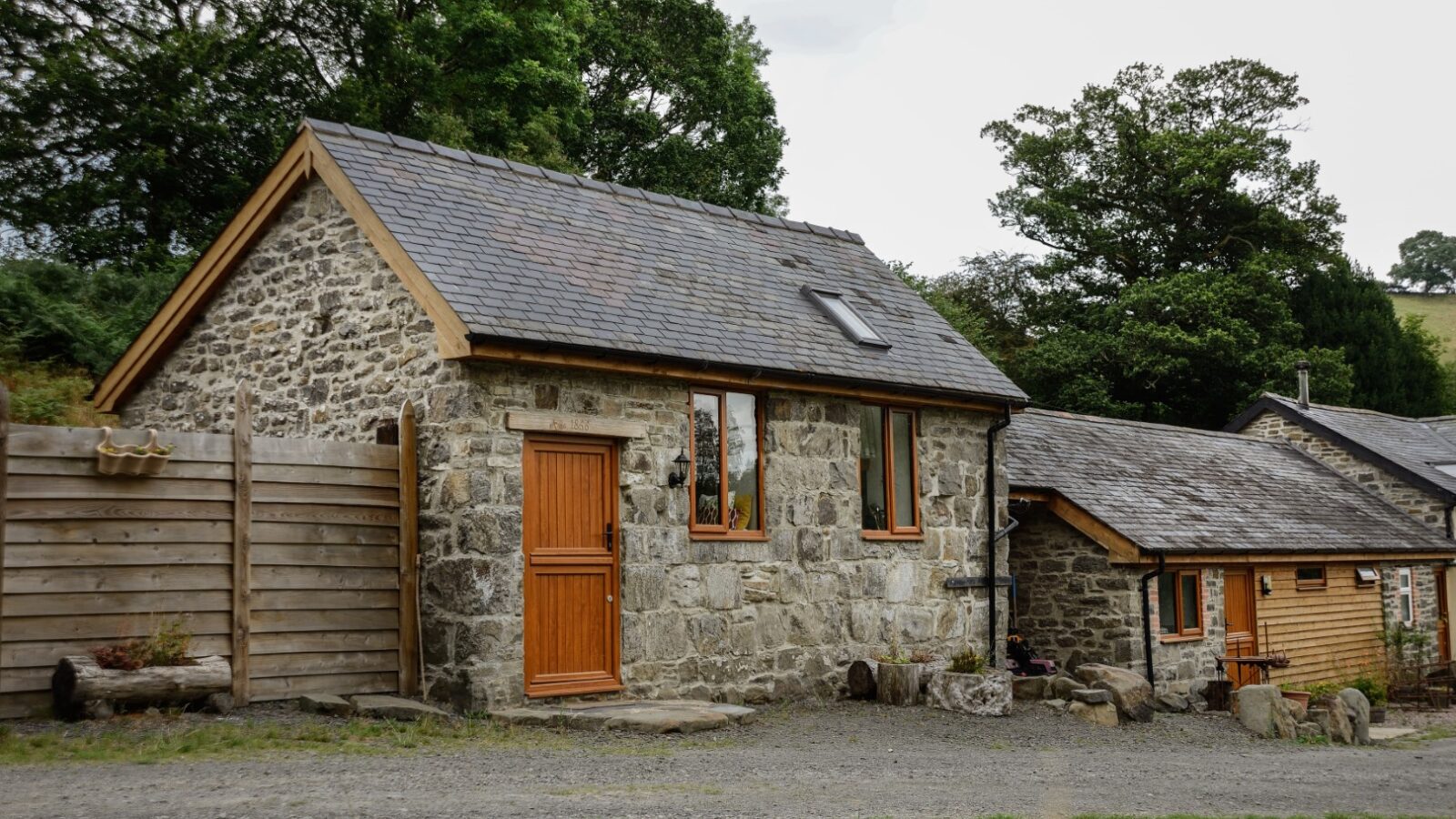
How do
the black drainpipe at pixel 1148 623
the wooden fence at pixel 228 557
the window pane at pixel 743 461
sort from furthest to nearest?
the black drainpipe at pixel 1148 623
the window pane at pixel 743 461
the wooden fence at pixel 228 557

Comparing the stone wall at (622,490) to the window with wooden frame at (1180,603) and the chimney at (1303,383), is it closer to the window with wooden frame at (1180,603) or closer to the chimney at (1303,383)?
the window with wooden frame at (1180,603)

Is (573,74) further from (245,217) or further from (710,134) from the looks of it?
(245,217)

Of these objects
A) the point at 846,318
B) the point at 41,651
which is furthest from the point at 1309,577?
the point at 41,651

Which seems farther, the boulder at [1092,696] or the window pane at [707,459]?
the boulder at [1092,696]

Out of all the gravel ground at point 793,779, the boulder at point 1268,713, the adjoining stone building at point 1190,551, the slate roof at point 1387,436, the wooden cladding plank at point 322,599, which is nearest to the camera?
the gravel ground at point 793,779

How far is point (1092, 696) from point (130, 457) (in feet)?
32.5

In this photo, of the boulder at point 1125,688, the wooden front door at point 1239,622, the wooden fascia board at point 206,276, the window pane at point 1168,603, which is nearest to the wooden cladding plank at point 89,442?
the wooden fascia board at point 206,276

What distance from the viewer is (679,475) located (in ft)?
43.9

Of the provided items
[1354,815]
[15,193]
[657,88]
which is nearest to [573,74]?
[657,88]

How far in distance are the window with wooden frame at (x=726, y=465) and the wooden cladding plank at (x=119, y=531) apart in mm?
4469

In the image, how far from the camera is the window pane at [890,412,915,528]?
1584 centimetres

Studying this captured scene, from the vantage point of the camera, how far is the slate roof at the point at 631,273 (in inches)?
501

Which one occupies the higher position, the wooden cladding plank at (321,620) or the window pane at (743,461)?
the window pane at (743,461)

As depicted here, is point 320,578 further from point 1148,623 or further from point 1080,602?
point 1148,623
